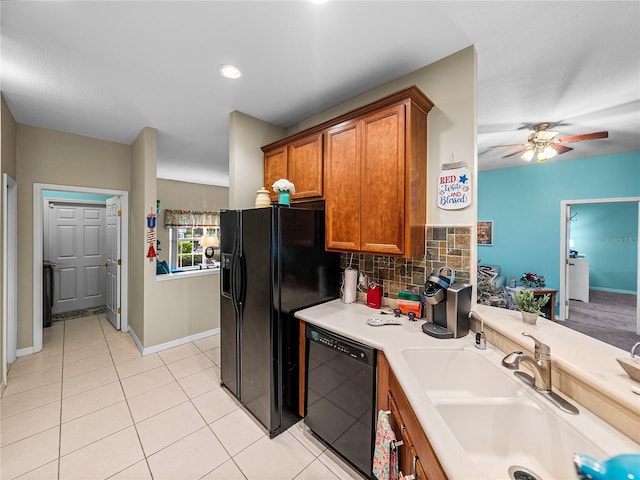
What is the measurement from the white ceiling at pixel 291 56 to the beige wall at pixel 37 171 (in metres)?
0.25

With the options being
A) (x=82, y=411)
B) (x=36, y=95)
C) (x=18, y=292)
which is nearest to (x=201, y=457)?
(x=82, y=411)

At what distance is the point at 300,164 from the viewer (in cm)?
236

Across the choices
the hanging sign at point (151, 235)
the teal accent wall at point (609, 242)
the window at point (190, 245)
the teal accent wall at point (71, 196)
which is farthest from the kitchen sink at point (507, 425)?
the teal accent wall at point (609, 242)

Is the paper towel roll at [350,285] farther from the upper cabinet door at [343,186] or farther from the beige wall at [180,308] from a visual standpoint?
the beige wall at [180,308]

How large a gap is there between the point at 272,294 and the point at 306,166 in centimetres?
116

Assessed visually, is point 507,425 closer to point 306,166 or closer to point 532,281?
point 306,166

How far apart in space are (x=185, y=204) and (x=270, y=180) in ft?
14.1

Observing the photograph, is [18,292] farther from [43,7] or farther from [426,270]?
[426,270]

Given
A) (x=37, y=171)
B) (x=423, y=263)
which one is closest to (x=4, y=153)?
(x=37, y=171)

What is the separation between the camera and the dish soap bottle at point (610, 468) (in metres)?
0.46

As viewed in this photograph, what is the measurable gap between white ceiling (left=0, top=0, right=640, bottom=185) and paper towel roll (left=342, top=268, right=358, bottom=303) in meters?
1.57

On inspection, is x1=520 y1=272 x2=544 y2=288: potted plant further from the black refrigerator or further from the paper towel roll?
the black refrigerator

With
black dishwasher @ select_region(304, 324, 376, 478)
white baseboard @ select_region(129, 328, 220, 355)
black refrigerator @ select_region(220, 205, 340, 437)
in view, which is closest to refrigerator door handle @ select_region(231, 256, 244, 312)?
black refrigerator @ select_region(220, 205, 340, 437)

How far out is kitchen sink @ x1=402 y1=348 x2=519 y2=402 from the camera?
4.23 feet
